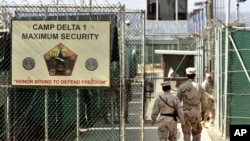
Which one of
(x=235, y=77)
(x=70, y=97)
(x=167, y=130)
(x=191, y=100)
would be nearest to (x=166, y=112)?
(x=167, y=130)

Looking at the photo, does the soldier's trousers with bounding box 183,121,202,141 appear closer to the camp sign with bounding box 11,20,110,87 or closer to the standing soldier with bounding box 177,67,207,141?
the standing soldier with bounding box 177,67,207,141

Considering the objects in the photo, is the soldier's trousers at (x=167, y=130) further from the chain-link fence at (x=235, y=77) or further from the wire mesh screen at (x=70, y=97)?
the chain-link fence at (x=235, y=77)

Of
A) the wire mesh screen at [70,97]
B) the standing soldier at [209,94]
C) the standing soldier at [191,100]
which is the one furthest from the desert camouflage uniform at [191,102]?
the standing soldier at [209,94]

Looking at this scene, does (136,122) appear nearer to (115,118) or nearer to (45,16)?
(115,118)

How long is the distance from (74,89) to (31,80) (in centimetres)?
83

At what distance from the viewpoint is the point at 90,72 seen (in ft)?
34.9

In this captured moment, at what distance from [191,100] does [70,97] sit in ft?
8.11

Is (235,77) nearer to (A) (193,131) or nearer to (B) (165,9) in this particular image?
(A) (193,131)

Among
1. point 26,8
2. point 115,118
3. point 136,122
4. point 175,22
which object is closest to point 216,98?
point 136,122

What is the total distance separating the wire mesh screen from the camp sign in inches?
5.2

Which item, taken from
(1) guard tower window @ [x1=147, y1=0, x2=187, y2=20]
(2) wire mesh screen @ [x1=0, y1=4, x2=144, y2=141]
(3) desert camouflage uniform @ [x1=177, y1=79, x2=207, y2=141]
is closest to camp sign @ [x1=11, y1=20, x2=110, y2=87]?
(2) wire mesh screen @ [x1=0, y1=4, x2=144, y2=141]

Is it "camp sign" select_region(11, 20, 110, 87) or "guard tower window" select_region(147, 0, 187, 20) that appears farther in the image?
"guard tower window" select_region(147, 0, 187, 20)

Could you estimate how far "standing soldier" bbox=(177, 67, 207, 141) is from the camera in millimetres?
11602

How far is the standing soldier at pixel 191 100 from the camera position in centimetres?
1160
